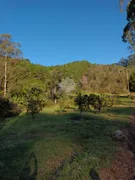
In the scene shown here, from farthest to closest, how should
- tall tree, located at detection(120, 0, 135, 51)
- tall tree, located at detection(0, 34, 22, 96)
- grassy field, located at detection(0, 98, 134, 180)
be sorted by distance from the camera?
tall tree, located at detection(0, 34, 22, 96) → tall tree, located at detection(120, 0, 135, 51) → grassy field, located at detection(0, 98, 134, 180)

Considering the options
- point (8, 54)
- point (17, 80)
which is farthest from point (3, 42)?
point (17, 80)

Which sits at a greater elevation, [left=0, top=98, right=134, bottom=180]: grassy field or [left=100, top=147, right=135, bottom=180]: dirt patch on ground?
[left=0, top=98, right=134, bottom=180]: grassy field

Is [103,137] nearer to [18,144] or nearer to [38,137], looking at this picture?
[38,137]

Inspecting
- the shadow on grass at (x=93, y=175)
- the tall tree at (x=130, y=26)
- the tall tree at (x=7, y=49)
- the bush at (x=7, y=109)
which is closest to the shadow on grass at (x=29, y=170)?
the shadow on grass at (x=93, y=175)

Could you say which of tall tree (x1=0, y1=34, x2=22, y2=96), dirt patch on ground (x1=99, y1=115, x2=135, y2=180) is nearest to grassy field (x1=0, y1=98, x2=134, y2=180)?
dirt patch on ground (x1=99, y1=115, x2=135, y2=180)

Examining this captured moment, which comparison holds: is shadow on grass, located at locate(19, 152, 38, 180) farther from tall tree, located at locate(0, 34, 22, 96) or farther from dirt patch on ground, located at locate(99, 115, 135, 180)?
Answer: tall tree, located at locate(0, 34, 22, 96)

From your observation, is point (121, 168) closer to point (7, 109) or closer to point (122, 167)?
point (122, 167)

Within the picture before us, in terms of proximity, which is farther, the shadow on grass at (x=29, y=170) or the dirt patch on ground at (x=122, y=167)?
the dirt patch on ground at (x=122, y=167)

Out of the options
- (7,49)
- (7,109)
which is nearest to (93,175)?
(7,109)

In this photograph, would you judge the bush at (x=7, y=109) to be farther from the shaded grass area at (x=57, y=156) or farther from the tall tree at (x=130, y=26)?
the tall tree at (x=130, y=26)

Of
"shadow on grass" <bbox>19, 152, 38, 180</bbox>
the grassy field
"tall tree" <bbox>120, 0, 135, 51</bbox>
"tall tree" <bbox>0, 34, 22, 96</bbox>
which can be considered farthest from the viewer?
"tall tree" <bbox>0, 34, 22, 96</bbox>

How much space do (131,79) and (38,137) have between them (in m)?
40.2

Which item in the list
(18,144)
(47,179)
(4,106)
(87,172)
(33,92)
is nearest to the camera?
(47,179)

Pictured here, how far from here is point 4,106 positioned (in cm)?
1638
